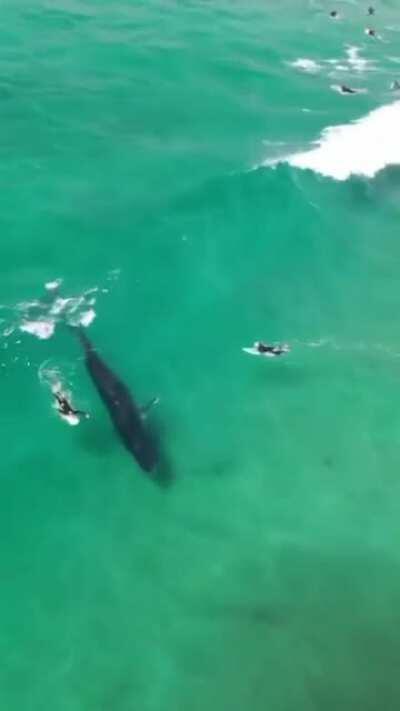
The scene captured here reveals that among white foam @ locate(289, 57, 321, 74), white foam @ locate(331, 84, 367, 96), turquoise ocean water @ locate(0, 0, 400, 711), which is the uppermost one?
white foam @ locate(289, 57, 321, 74)

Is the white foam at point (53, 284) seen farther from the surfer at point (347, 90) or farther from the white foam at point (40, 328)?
the surfer at point (347, 90)

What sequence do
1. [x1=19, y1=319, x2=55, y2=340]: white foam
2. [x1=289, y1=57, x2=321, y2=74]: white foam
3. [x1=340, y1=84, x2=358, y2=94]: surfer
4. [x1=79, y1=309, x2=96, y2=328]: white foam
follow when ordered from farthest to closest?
[x1=289, y1=57, x2=321, y2=74]: white foam
[x1=340, y1=84, x2=358, y2=94]: surfer
[x1=79, y1=309, x2=96, y2=328]: white foam
[x1=19, y1=319, x2=55, y2=340]: white foam

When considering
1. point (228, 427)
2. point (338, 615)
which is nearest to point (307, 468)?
point (228, 427)

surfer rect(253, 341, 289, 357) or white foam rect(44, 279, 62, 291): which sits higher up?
white foam rect(44, 279, 62, 291)

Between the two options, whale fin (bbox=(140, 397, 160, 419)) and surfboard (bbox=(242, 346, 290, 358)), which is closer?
whale fin (bbox=(140, 397, 160, 419))

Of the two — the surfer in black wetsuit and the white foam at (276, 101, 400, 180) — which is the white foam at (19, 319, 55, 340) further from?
the white foam at (276, 101, 400, 180)

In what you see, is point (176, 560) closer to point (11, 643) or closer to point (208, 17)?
point (11, 643)

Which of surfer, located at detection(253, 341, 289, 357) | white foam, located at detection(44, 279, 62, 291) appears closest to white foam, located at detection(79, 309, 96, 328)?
white foam, located at detection(44, 279, 62, 291)

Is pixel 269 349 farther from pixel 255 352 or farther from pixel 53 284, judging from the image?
pixel 53 284
